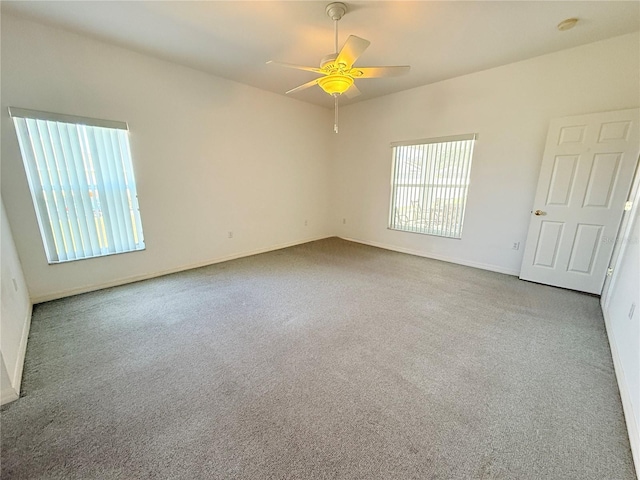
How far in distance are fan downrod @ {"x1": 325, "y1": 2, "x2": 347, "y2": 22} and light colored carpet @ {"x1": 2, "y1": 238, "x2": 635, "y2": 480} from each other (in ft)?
8.74

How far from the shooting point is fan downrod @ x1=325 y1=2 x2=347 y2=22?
213 cm

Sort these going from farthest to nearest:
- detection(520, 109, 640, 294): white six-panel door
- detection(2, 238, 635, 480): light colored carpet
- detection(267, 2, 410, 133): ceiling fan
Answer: detection(520, 109, 640, 294): white six-panel door
detection(267, 2, 410, 133): ceiling fan
detection(2, 238, 635, 480): light colored carpet

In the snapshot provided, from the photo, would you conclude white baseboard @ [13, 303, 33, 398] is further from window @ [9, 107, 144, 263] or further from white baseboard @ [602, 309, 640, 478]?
white baseboard @ [602, 309, 640, 478]

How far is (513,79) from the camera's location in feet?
10.9

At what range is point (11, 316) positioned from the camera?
1914mm

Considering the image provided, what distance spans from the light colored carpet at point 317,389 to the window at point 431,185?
1.62m

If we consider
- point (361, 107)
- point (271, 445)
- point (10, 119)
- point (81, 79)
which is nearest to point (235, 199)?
point (81, 79)

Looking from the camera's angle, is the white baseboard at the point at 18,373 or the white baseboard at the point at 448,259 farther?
the white baseboard at the point at 448,259

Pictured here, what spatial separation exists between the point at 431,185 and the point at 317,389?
377cm

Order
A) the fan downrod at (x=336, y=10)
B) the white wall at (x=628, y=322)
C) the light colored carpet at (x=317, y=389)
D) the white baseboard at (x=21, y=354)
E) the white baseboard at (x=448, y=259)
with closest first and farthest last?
the light colored carpet at (x=317, y=389)
the white wall at (x=628, y=322)
the white baseboard at (x=21, y=354)
the fan downrod at (x=336, y=10)
the white baseboard at (x=448, y=259)

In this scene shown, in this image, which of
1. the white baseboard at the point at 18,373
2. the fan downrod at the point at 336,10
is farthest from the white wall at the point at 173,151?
the fan downrod at the point at 336,10

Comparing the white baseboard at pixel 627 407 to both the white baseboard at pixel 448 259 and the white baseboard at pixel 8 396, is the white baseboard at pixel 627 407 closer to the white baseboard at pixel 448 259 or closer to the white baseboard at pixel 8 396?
the white baseboard at pixel 448 259


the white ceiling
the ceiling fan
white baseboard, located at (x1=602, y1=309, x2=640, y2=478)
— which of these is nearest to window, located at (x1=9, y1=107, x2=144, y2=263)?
the white ceiling

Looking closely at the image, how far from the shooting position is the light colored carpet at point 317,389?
1254 mm
